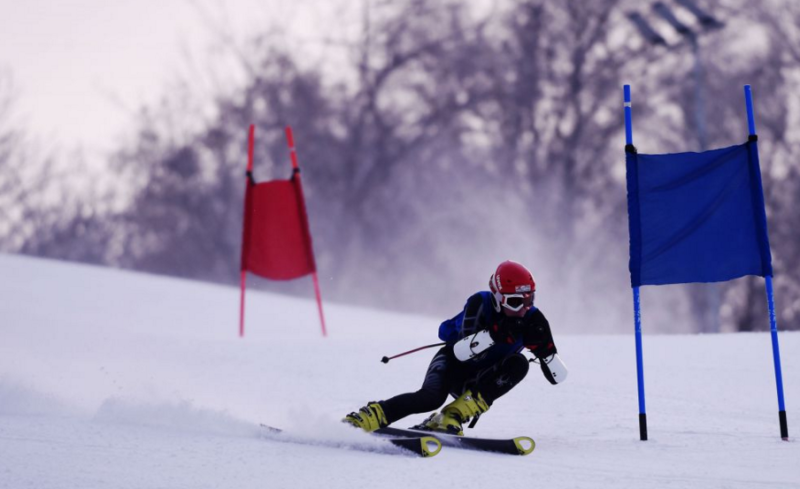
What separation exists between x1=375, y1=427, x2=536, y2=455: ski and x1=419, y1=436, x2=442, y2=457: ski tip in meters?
0.20

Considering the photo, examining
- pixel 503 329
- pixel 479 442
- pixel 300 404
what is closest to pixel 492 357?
pixel 503 329

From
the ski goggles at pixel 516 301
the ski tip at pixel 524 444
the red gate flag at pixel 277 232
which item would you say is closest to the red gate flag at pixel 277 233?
the red gate flag at pixel 277 232

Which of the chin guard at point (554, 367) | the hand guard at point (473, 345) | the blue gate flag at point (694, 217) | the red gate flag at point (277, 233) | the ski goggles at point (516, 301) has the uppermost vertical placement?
the red gate flag at point (277, 233)

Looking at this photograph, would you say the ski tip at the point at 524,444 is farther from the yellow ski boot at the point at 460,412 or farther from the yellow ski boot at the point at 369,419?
the yellow ski boot at the point at 369,419

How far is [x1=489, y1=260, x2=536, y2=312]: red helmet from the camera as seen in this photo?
654 cm

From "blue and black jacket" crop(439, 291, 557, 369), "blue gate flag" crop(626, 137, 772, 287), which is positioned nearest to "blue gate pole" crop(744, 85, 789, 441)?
"blue gate flag" crop(626, 137, 772, 287)

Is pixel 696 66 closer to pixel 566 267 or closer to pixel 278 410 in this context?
pixel 566 267

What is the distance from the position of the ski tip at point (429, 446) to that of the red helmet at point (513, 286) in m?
0.95

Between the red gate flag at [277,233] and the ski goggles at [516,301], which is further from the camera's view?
the red gate flag at [277,233]

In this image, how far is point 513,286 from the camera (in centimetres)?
653

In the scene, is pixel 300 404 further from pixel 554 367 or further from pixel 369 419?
pixel 554 367

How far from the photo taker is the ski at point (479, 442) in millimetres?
6301

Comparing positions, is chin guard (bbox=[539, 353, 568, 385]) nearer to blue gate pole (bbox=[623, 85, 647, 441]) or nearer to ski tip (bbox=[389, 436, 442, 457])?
blue gate pole (bbox=[623, 85, 647, 441])

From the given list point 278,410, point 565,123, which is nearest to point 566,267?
point 565,123
